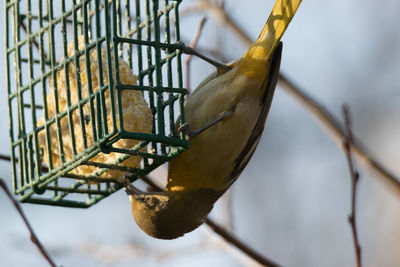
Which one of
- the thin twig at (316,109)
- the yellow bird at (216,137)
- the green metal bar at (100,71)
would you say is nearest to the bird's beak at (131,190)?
the yellow bird at (216,137)

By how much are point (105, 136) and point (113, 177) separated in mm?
686

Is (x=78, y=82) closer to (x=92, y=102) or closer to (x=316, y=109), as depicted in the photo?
(x=92, y=102)

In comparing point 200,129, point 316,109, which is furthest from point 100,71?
point 316,109

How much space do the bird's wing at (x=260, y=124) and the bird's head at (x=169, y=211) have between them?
0.93 feet

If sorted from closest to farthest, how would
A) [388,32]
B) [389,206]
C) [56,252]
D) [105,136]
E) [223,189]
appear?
[105,136] → [223,189] → [56,252] → [389,206] → [388,32]

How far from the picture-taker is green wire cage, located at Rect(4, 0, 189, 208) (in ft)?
13.5

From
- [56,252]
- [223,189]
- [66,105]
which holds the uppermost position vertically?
[66,105]

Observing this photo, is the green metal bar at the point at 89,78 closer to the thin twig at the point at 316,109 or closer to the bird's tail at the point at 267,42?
the bird's tail at the point at 267,42

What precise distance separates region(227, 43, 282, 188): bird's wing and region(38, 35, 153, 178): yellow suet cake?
62 cm

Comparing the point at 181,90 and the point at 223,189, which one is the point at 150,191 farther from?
the point at 181,90

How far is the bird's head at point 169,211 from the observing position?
184 inches

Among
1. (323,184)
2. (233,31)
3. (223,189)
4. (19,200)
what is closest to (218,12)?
(233,31)

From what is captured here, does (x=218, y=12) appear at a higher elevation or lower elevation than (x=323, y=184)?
higher

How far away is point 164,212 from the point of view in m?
4.68
